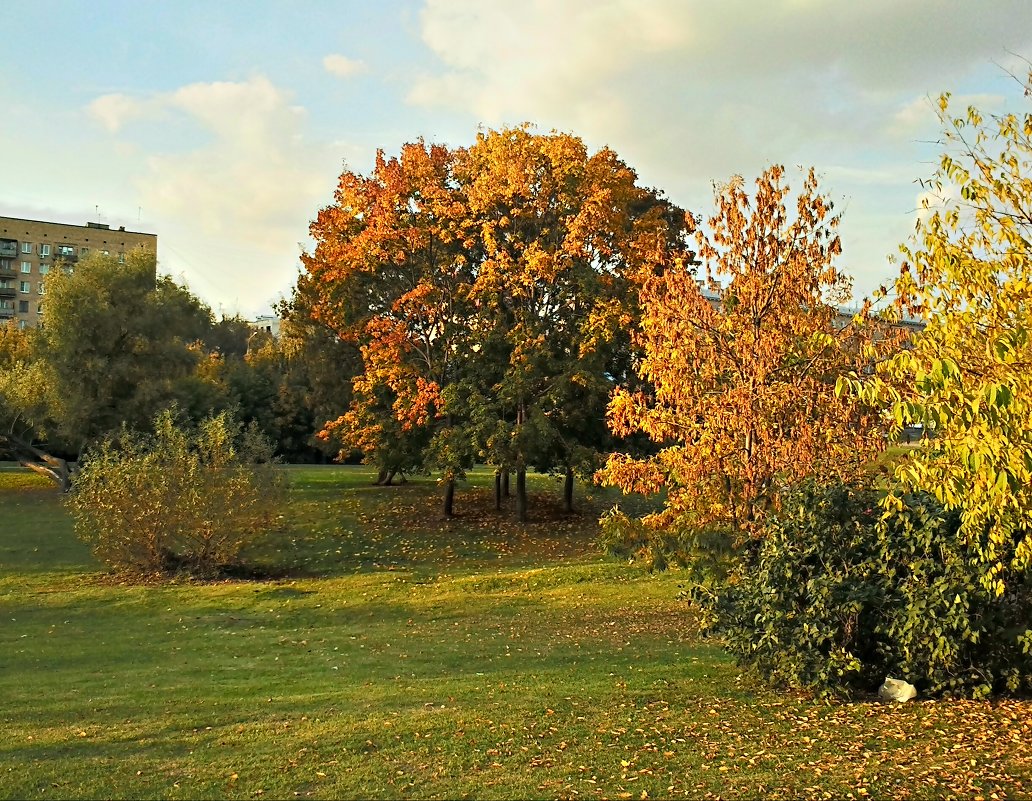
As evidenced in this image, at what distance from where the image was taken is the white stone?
9.05 m

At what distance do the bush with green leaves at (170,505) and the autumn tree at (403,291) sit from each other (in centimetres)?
684

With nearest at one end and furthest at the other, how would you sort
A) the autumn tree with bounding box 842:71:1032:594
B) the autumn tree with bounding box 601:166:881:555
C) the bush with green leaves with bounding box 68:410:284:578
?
the autumn tree with bounding box 842:71:1032:594 < the autumn tree with bounding box 601:166:881:555 < the bush with green leaves with bounding box 68:410:284:578

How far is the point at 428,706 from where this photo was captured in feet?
31.4

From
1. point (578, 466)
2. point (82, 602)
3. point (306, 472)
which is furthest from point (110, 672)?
point (306, 472)

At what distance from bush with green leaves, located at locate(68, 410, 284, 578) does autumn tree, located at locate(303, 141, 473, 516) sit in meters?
6.84

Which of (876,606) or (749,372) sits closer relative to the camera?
(876,606)

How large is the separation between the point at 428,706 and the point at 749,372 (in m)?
5.86

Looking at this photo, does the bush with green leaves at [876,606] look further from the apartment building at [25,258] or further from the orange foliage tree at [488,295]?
the apartment building at [25,258]

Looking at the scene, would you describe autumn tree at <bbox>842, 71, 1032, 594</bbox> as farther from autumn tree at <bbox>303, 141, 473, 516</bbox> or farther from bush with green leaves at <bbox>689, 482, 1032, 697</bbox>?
autumn tree at <bbox>303, 141, 473, 516</bbox>

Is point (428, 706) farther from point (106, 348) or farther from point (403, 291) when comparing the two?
point (106, 348)

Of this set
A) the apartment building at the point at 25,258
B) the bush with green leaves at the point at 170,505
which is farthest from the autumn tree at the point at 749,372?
the apartment building at the point at 25,258

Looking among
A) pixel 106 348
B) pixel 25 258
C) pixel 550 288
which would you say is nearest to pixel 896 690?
pixel 550 288

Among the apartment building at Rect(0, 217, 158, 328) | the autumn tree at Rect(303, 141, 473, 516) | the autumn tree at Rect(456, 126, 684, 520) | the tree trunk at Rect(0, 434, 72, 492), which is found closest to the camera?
the autumn tree at Rect(456, 126, 684, 520)

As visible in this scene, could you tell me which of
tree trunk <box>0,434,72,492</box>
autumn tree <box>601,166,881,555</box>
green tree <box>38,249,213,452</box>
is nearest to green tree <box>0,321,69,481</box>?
tree trunk <box>0,434,72,492</box>
